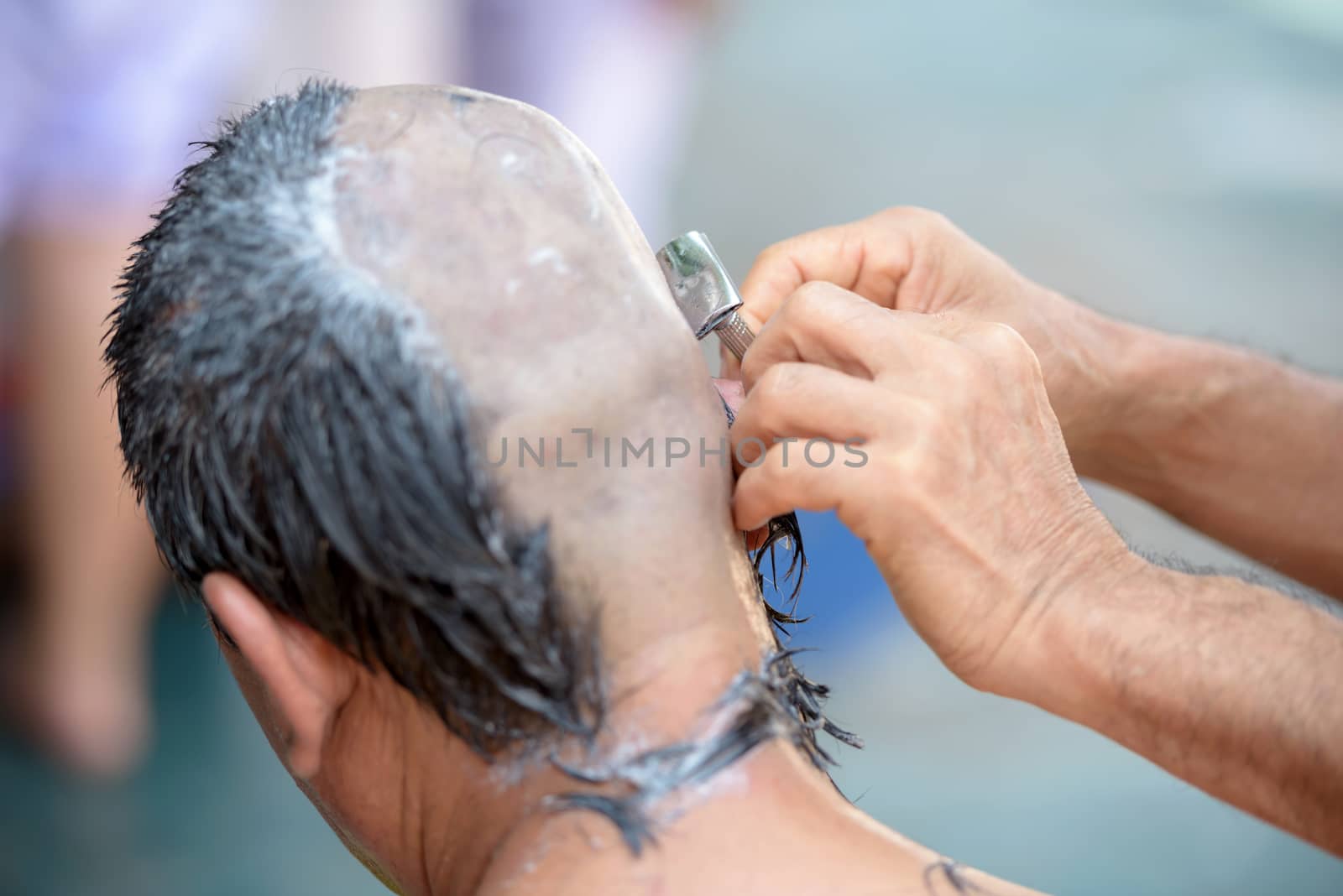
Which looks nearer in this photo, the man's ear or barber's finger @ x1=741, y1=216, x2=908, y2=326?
the man's ear

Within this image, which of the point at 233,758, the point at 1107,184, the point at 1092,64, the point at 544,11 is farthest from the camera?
the point at 1092,64

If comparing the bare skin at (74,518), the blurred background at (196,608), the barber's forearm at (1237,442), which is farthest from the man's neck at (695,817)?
the bare skin at (74,518)

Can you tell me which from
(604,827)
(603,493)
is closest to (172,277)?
(603,493)

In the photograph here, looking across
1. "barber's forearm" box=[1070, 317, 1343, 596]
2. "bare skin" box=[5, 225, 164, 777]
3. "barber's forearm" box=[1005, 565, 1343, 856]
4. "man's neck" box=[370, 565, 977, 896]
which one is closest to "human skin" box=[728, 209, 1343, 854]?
"barber's forearm" box=[1005, 565, 1343, 856]

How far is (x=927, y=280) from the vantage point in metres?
1.21

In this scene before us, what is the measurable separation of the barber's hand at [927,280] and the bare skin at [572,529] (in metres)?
0.33

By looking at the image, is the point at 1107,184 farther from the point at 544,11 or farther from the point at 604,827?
the point at 604,827

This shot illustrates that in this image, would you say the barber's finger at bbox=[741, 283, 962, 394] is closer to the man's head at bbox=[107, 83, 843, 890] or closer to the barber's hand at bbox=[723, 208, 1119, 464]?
the man's head at bbox=[107, 83, 843, 890]

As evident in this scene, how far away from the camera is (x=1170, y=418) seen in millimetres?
1374

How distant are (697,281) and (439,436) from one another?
0.28 metres

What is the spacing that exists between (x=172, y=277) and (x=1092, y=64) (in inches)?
174

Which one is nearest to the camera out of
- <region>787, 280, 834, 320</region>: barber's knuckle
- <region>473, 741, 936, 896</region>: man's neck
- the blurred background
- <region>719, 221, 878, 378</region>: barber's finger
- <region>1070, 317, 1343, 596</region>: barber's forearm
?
<region>473, 741, 936, 896</region>: man's neck

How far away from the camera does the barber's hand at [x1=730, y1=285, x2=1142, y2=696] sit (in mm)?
788

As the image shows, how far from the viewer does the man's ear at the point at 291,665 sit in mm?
792
